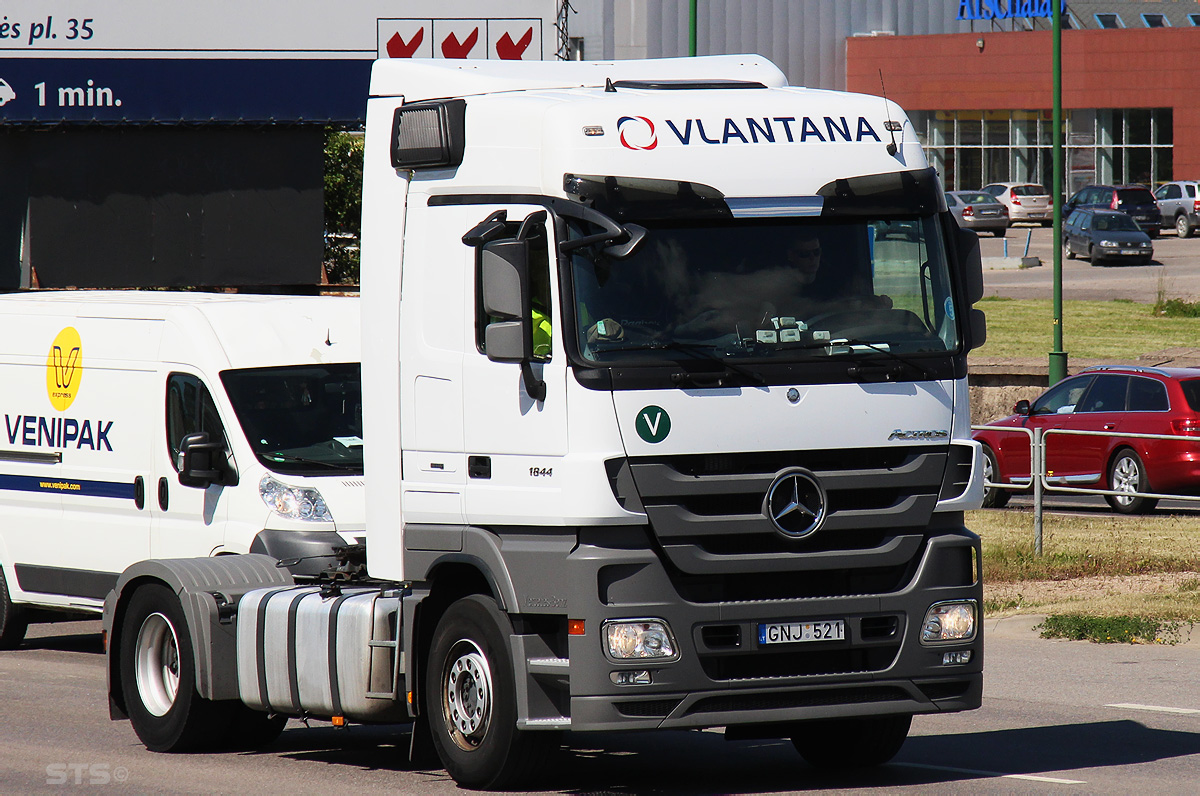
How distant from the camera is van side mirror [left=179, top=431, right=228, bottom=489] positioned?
11922 mm

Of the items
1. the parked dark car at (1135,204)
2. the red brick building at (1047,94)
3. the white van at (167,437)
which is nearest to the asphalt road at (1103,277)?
the parked dark car at (1135,204)

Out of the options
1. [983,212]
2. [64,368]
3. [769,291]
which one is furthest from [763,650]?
[983,212]

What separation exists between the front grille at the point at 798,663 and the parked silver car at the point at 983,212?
174 ft

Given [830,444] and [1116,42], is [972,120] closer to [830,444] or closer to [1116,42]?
[1116,42]

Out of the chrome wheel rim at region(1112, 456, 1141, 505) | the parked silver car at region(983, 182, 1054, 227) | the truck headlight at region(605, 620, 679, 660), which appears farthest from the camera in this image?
the parked silver car at region(983, 182, 1054, 227)

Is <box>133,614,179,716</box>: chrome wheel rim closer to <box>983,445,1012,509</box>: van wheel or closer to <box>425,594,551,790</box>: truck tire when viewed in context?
<box>425,594,551,790</box>: truck tire

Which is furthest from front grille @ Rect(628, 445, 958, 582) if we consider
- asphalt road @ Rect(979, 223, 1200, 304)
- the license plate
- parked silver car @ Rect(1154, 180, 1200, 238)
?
parked silver car @ Rect(1154, 180, 1200, 238)

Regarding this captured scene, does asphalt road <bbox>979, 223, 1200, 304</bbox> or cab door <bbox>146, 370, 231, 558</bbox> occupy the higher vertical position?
asphalt road <bbox>979, 223, 1200, 304</bbox>

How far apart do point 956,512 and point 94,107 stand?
18.7m

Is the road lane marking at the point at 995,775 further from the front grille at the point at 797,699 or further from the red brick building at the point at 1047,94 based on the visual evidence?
the red brick building at the point at 1047,94

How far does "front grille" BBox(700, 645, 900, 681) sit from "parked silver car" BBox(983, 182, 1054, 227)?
58.1 metres

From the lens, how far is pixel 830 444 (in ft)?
26.3

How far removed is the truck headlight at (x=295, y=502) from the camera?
1194 cm

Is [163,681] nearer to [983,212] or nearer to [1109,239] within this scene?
[1109,239]
